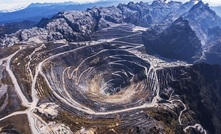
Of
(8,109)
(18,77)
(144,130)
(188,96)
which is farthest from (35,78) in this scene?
(188,96)

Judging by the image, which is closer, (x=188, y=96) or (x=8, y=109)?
(x=8, y=109)

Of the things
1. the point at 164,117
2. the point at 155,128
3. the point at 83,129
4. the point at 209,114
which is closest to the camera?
the point at 83,129

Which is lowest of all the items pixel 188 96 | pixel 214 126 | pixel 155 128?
pixel 214 126

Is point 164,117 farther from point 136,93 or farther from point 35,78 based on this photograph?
point 35,78

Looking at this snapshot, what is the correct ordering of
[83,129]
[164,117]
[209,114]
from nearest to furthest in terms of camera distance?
[83,129] → [164,117] → [209,114]

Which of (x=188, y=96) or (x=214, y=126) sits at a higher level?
(x=188, y=96)

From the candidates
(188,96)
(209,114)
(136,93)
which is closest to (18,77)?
(136,93)

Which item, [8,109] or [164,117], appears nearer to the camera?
[8,109]

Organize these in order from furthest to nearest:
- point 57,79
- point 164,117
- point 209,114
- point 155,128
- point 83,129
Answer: point 209,114 → point 57,79 → point 164,117 → point 155,128 → point 83,129

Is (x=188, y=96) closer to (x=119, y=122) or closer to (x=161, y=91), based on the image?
(x=161, y=91)
